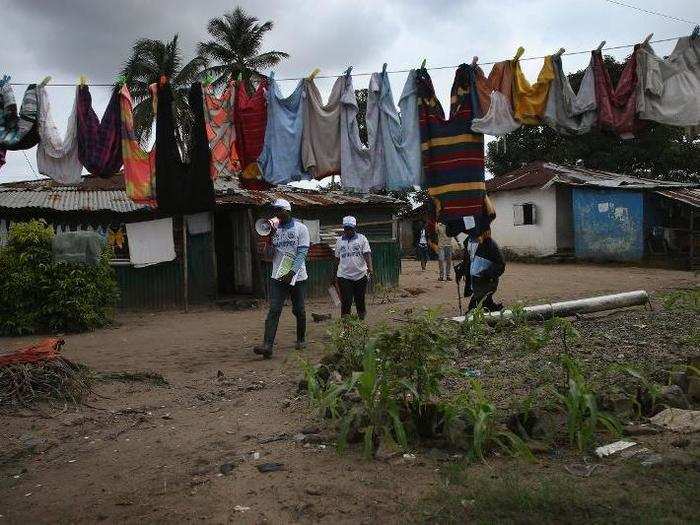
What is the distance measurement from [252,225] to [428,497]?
10.9m

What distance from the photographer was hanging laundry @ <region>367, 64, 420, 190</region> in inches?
264

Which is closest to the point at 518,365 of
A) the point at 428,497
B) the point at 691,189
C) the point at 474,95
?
the point at 428,497

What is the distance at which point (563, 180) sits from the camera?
20.9 meters

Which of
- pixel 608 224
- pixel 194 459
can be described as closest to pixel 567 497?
pixel 194 459

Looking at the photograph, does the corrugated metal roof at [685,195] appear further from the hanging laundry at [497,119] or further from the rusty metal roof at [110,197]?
the hanging laundry at [497,119]

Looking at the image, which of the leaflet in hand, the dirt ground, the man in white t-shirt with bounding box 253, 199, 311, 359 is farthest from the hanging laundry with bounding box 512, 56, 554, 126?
the dirt ground

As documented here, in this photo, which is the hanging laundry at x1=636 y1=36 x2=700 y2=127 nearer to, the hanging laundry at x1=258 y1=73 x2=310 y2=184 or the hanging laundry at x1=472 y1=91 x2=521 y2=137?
the hanging laundry at x1=472 y1=91 x2=521 y2=137

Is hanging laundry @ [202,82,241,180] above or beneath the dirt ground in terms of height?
above

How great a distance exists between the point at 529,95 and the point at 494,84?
1.33ft

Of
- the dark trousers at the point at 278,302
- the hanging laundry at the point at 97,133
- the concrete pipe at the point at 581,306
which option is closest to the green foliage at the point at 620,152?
the concrete pipe at the point at 581,306

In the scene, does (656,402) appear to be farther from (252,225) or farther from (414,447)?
(252,225)

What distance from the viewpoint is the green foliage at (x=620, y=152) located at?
2477cm

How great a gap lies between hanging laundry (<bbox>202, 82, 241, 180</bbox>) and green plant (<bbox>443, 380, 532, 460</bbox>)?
188 inches

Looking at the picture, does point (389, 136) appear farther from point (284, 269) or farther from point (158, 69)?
point (158, 69)
